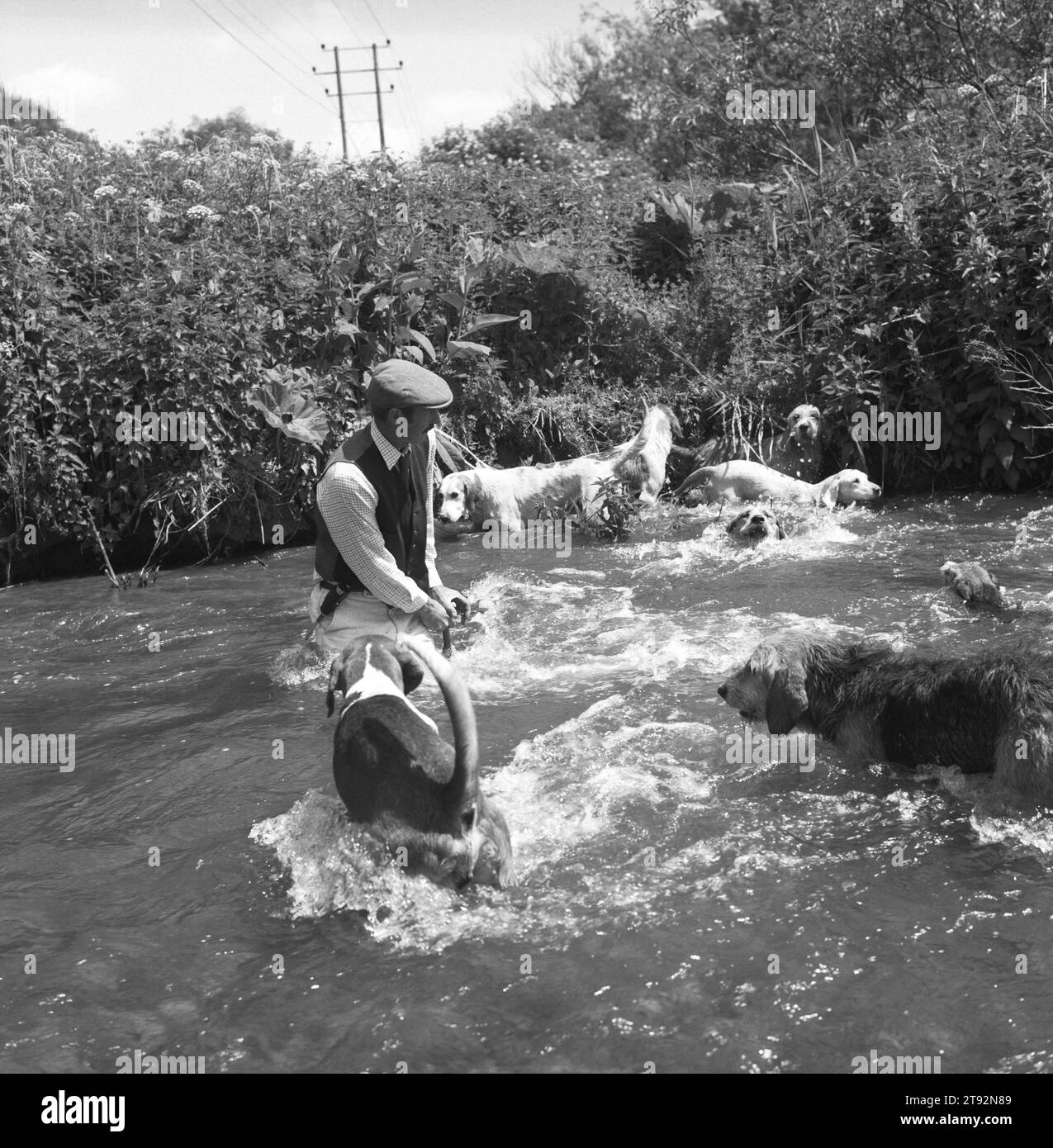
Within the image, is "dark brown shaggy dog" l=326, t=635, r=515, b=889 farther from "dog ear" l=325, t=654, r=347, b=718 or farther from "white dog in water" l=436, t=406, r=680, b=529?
"white dog in water" l=436, t=406, r=680, b=529

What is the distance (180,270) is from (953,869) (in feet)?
30.9

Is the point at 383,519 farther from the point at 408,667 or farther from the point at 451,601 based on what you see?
the point at 408,667

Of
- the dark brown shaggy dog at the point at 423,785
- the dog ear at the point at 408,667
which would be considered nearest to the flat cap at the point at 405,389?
the dog ear at the point at 408,667

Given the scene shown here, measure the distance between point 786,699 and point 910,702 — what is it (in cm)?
58

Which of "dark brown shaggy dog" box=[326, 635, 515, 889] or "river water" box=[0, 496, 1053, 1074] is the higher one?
"dark brown shaggy dog" box=[326, 635, 515, 889]

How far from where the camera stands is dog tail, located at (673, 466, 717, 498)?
1193 centimetres

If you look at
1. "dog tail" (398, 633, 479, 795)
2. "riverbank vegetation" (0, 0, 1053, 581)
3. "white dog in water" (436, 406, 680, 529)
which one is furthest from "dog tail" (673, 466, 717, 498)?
"dog tail" (398, 633, 479, 795)

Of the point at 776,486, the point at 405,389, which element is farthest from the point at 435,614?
the point at 776,486

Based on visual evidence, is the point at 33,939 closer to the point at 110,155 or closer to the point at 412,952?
the point at 412,952

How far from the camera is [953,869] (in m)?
4.70

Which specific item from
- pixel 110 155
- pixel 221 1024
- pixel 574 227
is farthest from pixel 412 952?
pixel 110 155

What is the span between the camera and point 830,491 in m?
11.4

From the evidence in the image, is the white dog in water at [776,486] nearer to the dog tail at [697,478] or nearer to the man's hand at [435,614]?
the dog tail at [697,478]

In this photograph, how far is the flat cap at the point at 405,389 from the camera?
5.50m
